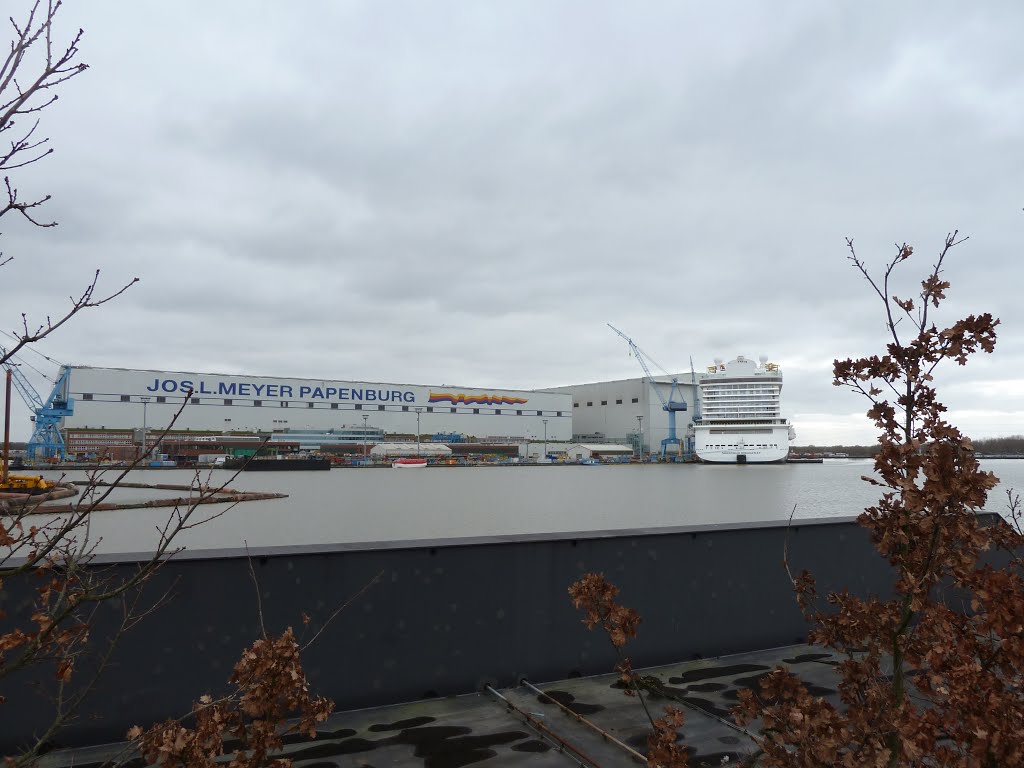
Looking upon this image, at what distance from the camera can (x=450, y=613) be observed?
5.78 m

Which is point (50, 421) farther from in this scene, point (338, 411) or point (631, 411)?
point (631, 411)

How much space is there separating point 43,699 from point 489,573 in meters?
3.39

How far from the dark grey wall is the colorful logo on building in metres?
136

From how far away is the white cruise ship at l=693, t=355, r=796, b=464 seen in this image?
118312 millimetres

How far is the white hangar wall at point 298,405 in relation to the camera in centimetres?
11075

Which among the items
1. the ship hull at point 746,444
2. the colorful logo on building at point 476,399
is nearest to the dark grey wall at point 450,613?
the ship hull at point 746,444

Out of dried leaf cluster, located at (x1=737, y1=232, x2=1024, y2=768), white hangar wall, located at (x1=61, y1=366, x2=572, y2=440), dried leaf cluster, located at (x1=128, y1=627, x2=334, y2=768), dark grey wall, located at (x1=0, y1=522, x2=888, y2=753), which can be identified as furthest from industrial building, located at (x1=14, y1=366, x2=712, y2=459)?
dried leaf cluster, located at (x1=737, y1=232, x2=1024, y2=768)

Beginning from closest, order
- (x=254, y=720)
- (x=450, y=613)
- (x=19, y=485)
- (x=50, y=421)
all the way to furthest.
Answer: (x=254, y=720), (x=450, y=613), (x=19, y=485), (x=50, y=421)

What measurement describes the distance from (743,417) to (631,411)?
169ft

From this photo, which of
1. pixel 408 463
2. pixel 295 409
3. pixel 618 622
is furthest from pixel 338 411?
pixel 618 622

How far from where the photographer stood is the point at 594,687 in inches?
239

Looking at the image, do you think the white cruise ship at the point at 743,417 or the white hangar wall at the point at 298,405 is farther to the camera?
the white cruise ship at the point at 743,417

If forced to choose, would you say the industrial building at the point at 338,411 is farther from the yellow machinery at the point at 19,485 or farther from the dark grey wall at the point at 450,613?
the dark grey wall at the point at 450,613

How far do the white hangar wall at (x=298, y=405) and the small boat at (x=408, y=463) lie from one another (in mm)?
16570
